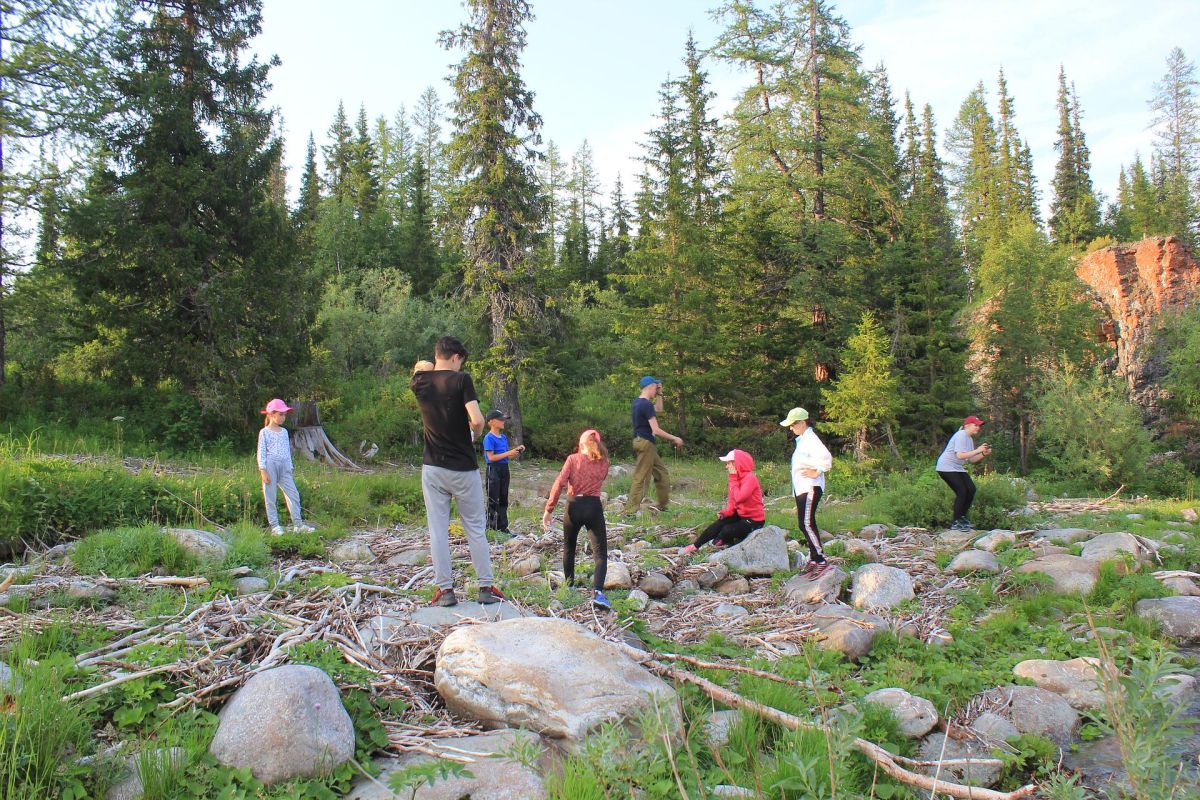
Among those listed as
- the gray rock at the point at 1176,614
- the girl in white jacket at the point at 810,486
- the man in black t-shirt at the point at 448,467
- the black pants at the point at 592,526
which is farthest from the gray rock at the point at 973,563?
the man in black t-shirt at the point at 448,467

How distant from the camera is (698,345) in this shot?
78.8ft

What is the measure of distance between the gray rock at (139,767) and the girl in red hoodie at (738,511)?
6275 mm

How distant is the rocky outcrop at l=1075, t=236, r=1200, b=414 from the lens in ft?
88.2

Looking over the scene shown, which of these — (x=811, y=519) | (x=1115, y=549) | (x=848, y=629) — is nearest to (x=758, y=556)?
(x=811, y=519)

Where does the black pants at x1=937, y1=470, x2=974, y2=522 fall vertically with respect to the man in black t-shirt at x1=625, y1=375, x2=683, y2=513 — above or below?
below

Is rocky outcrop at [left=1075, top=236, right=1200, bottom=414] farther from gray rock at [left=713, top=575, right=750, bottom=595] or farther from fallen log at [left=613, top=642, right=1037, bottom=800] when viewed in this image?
fallen log at [left=613, top=642, right=1037, bottom=800]

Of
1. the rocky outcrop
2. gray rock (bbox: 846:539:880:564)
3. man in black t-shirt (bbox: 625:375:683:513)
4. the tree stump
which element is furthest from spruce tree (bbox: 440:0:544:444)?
the rocky outcrop

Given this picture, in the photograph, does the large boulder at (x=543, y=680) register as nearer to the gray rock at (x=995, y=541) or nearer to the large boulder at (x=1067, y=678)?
the large boulder at (x=1067, y=678)

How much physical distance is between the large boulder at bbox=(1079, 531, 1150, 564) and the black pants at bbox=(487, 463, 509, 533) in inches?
288

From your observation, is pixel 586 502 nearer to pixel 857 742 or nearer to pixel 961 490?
pixel 857 742

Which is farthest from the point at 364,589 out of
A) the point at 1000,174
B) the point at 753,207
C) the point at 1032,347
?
the point at 1000,174

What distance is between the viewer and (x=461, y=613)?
5637 millimetres

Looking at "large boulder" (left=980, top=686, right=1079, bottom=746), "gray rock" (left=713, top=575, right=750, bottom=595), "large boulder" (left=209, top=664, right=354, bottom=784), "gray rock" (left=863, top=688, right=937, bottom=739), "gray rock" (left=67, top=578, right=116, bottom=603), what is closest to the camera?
"large boulder" (left=209, top=664, right=354, bottom=784)

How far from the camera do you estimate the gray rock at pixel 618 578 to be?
7.17 m
